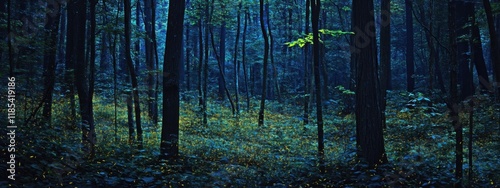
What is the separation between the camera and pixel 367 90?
373 inches

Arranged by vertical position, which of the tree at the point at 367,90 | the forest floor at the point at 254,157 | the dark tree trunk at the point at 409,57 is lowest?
the forest floor at the point at 254,157

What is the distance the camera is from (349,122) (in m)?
19.4

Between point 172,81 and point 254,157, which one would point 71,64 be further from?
point 254,157

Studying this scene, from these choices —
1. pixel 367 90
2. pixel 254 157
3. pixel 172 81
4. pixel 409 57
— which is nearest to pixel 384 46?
pixel 367 90

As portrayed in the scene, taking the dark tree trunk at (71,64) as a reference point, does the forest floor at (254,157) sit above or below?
below

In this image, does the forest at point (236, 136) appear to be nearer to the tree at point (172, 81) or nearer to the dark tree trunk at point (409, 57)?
the tree at point (172, 81)

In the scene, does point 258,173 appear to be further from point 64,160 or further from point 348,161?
point 64,160

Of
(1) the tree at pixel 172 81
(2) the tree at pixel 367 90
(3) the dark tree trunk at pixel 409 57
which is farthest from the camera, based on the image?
(3) the dark tree trunk at pixel 409 57

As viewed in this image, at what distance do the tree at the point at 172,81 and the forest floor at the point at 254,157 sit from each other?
0.52 m

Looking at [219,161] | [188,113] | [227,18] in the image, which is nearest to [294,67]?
[227,18]

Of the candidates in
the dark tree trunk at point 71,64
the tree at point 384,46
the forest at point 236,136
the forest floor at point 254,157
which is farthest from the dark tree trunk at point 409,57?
the dark tree trunk at point 71,64

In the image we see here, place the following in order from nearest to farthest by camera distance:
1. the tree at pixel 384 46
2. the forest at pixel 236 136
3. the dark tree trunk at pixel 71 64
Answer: the forest at pixel 236 136, the dark tree trunk at pixel 71 64, the tree at pixel 384 46

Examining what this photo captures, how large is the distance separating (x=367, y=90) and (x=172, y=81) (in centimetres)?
550

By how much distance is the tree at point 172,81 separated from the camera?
9.76 meters
